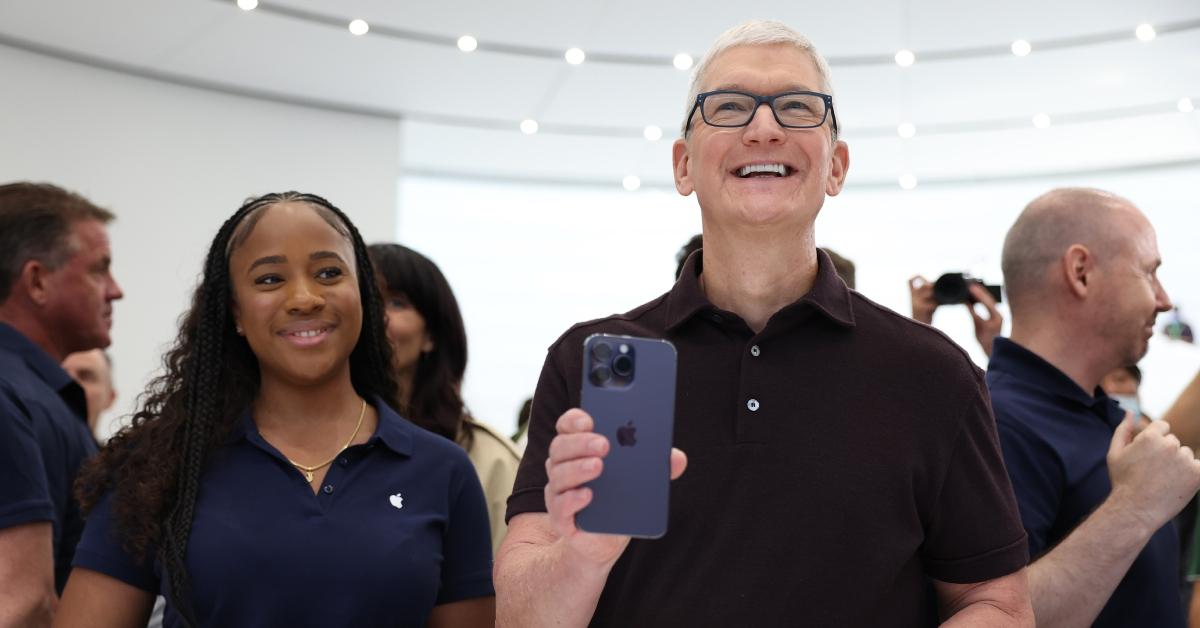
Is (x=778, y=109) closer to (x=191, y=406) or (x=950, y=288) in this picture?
(x=191, y=406)

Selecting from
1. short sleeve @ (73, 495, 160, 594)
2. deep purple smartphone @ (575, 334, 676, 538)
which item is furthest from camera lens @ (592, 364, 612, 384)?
short sleeve @ (73, 495, 160, 594)

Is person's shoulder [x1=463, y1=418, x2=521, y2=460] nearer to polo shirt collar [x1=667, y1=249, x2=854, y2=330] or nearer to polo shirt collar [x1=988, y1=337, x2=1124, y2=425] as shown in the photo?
polo shirt collar [x1=988, y1=337, x2=1124, y2=425]

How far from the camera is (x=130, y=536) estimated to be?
7.04ft

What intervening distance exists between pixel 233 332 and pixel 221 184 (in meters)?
6.34

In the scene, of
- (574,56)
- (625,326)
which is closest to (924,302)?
(625,326)

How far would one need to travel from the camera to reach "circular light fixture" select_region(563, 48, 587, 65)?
7.72 meters

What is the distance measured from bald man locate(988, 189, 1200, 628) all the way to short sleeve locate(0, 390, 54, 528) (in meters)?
2.07

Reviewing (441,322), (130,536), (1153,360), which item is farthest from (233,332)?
(1153,360)

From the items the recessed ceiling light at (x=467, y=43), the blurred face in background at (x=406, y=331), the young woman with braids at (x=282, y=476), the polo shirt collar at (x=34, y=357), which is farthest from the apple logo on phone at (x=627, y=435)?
the recessed ceiling light at (x=467, y=43)

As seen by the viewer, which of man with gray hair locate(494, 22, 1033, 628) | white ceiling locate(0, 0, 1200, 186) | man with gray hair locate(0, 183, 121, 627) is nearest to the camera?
man with gray hair locate(494, 22, 1033, 628)

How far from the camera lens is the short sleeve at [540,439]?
67.4 inches

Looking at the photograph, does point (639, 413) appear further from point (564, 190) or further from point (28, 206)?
point (564, 190)

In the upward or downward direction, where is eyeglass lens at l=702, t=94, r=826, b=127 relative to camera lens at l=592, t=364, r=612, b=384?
upward

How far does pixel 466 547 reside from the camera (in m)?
2.31
